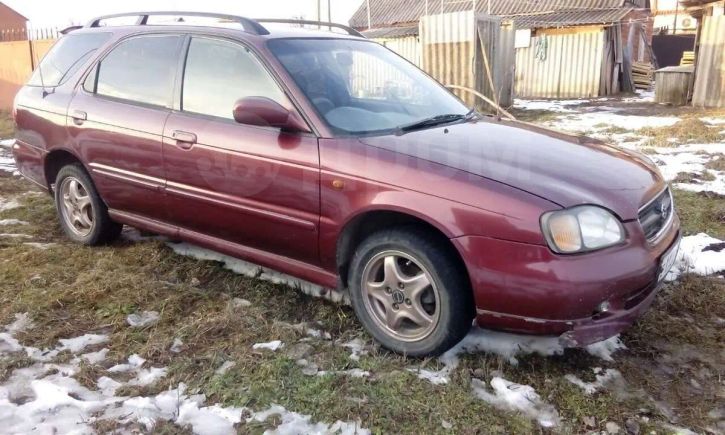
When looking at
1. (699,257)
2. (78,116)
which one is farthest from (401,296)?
(78,116)

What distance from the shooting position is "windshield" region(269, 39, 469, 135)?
3117 mm

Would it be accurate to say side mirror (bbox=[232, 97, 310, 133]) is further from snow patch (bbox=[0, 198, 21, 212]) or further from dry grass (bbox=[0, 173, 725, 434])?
snow patch (bbox=[0, 198, 21, 212])

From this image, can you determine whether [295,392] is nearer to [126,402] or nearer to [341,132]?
[126,402]

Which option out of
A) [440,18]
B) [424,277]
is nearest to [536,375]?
[424,277]

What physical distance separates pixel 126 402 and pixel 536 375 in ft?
6.28

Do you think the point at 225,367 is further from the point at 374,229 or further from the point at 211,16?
the point at 211,16

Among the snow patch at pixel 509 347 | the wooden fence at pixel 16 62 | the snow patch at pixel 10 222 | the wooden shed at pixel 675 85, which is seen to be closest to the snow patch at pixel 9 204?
the snow patch at pixel 10 222

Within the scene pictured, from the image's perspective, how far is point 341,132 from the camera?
2.95m

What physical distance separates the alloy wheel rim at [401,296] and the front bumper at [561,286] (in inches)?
10.5

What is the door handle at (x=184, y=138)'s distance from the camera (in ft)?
11.1

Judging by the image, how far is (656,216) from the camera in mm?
2799

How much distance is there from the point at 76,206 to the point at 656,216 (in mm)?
4031

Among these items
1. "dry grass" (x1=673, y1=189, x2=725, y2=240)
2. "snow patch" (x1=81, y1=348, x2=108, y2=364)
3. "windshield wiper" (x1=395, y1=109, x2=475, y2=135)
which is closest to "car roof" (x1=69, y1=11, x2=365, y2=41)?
"windshield wiper" (x1=395, y1=109, x2=475, y2=135)

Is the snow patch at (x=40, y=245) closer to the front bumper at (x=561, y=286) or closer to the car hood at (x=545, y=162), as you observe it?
the car hood at (x=545, y=162)
